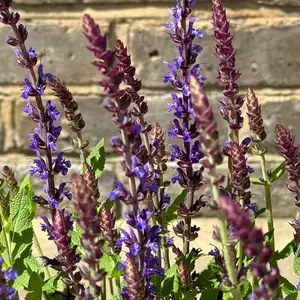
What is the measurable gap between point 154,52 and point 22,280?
1.11 metres

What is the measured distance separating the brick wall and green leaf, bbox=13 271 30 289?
1.01 m

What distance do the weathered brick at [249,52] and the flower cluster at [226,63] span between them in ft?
3.12

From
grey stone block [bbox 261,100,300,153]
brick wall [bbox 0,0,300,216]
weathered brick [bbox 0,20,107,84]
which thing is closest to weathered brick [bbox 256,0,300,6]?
brick wall [bbox 0,0,300,216]

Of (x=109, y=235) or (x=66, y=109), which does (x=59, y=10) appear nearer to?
(x=66, y=109)

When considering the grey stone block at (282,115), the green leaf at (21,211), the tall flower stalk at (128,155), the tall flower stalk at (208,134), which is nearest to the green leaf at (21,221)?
the green leaf at (21,211)

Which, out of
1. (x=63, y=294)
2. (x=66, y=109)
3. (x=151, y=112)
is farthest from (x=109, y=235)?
(x=151, y=112)

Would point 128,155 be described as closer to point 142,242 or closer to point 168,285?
point 142,242

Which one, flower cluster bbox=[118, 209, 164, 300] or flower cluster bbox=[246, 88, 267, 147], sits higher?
flower cluster bbox=[246, 88, 267, 147]

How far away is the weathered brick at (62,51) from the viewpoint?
1925 mm

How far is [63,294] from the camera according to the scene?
865mm

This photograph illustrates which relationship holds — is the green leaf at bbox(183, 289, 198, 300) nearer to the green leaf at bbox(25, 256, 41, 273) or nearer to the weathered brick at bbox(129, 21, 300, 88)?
the green leaf at bbox(25, 256, 41, 273)

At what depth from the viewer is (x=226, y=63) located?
85 centimetres

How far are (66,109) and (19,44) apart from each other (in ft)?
0.51

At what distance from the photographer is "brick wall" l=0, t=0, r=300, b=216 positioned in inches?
72.9
